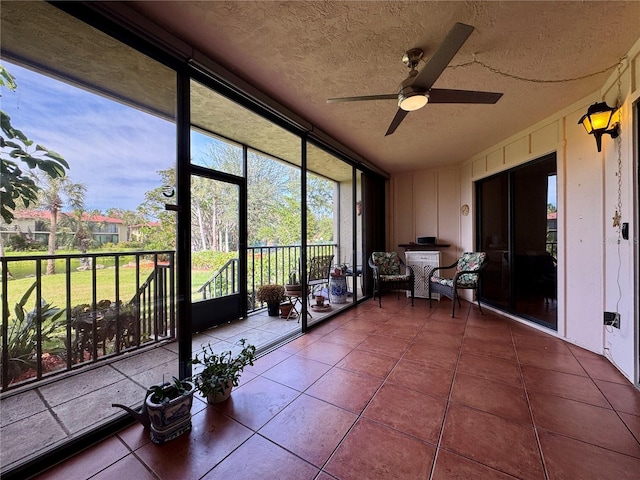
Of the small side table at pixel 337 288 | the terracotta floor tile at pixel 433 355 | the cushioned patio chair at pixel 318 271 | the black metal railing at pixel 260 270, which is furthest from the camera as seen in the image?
the small side table at pixel 337 288

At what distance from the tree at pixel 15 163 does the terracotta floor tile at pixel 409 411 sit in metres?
2.17

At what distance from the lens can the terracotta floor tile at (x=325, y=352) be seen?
89.7 inches

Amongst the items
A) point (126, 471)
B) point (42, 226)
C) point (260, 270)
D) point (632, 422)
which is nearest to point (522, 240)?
point (632, 422)

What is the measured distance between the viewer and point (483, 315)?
3537mm

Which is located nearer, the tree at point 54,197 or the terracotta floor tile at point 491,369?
the tree at point 54,197

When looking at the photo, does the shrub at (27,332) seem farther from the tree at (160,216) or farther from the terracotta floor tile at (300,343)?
the terracotta floor tile at (300,343)

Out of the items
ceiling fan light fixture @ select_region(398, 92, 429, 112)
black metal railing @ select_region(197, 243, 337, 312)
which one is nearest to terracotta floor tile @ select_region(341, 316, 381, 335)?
Answer: black metal railing @ select_region(197, 243, 337, 312)

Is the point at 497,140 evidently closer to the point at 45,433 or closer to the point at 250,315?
the point at 250,315

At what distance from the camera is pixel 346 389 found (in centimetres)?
182

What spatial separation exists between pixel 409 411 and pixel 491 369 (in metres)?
0.98

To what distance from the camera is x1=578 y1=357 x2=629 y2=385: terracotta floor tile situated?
6.37 feet

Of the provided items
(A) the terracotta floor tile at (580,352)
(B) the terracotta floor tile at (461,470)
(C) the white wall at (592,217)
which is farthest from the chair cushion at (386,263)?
(B) the terracotta floor tile at (461,470)

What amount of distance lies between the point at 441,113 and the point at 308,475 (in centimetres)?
320

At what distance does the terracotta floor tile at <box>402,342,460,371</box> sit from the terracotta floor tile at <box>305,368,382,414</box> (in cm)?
56
